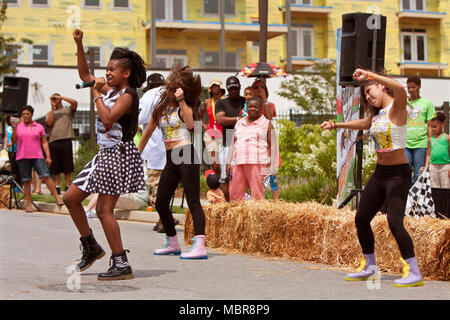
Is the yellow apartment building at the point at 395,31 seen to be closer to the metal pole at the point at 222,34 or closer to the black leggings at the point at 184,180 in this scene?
the metal pole at the point at 222,34

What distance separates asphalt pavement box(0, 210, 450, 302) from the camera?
629cm

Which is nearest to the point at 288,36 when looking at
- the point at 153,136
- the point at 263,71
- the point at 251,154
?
the point at 263,71

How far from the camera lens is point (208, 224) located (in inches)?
399

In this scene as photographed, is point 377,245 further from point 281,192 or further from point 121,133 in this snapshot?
point 281,192

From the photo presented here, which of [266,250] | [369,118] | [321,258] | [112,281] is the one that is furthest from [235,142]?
[112,281]

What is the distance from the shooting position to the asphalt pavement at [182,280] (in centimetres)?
629

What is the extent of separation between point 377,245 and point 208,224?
2587 millimetres

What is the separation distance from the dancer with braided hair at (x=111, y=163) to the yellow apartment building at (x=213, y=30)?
34.1 meters

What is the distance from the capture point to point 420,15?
5000cm

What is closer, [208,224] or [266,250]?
[266,250]

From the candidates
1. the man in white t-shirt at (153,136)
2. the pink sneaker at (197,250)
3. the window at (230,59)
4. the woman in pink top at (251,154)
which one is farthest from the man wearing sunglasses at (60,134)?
the window at (230,59)

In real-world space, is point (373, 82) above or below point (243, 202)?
above

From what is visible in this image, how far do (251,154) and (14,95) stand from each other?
996 cm
